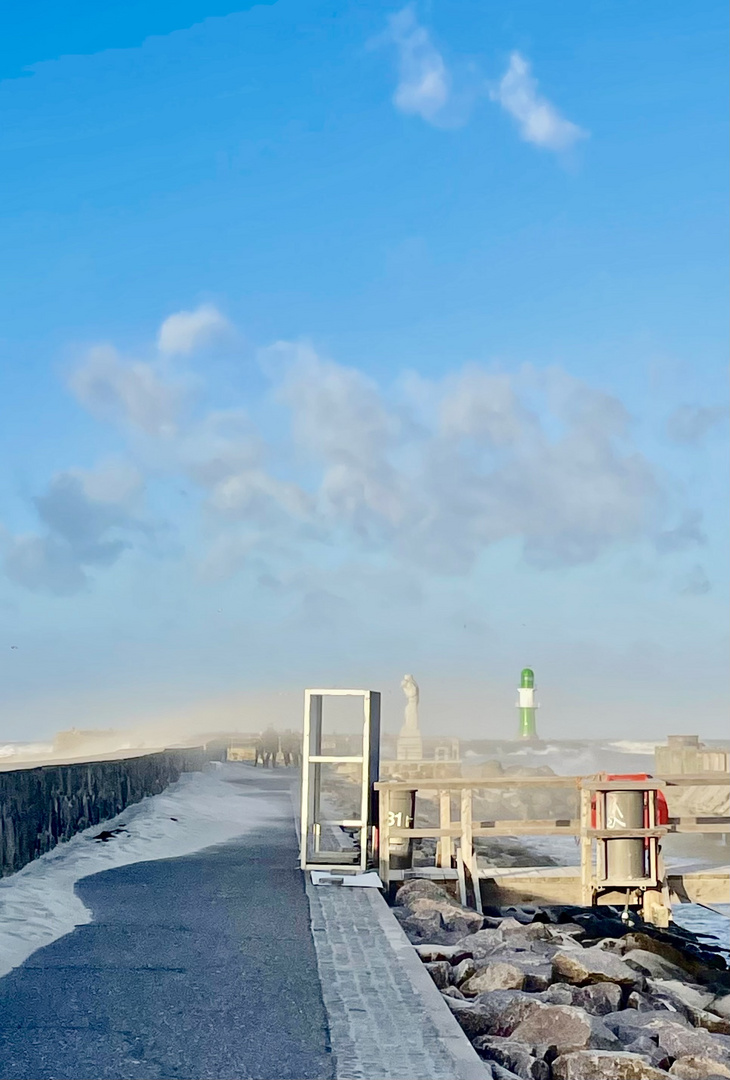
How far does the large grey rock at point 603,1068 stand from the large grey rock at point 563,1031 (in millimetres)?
368

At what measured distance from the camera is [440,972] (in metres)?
8.72

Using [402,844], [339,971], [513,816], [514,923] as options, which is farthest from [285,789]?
[339,971]

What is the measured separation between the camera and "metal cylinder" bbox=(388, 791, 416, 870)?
574 inches

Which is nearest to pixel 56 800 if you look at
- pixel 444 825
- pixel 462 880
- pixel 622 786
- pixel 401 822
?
pixel 401 822

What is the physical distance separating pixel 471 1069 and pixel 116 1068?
6.34 ft

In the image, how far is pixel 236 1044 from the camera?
5.98 metres

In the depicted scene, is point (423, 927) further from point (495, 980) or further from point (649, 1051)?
point (649, 1051)

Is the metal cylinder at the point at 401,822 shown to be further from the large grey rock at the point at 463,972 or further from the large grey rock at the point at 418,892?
the large grey rock at the point at 463,972

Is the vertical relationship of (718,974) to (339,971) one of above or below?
below

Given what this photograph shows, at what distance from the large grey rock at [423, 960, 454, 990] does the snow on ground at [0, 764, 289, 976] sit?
338 cm

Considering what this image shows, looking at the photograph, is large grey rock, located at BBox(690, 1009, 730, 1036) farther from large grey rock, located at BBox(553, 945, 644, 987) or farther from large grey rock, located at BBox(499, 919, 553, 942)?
large grey rock, located at BBox(499, 919, 553, 942)

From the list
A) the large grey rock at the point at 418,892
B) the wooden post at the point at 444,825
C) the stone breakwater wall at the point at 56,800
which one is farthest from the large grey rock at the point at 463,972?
the wooden post at the point at 444,825

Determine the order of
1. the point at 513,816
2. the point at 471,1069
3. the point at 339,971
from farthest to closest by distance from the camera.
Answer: the point at 513,816 < the point at 339,971 < the point at 471,1069

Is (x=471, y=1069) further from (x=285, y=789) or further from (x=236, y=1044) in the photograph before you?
(x=285, y=789)
